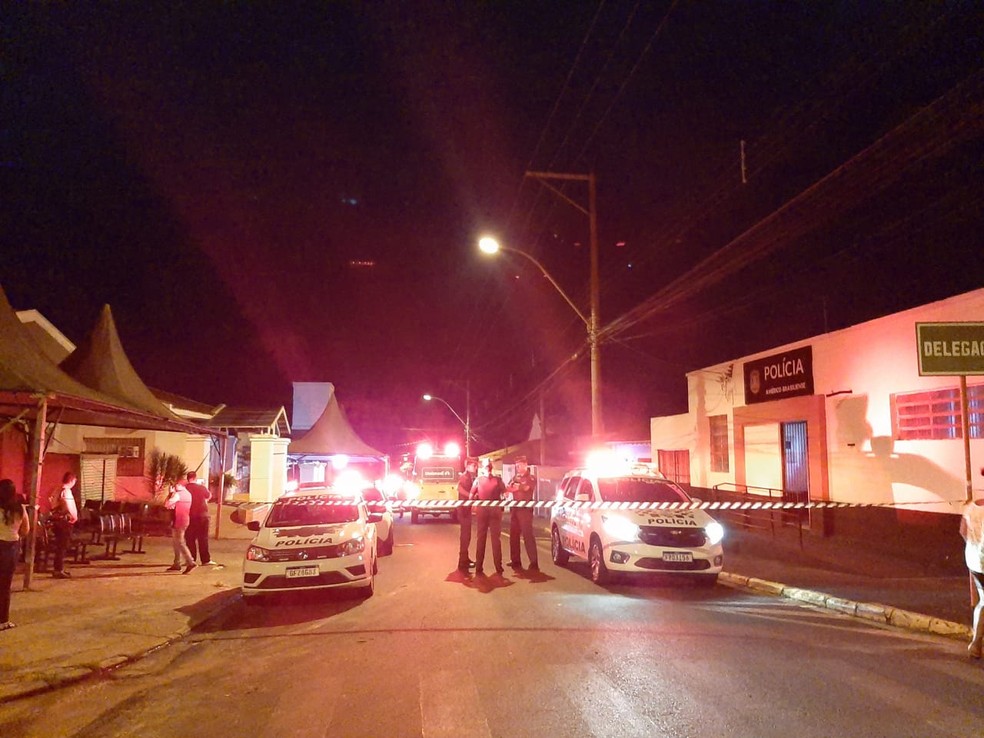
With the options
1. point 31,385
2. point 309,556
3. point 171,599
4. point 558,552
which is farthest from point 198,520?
point 558,552

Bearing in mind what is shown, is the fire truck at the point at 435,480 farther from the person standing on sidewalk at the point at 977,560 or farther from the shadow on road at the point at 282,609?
the person standing on sidewalk at the point at 977,560

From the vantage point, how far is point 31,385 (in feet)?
34.5

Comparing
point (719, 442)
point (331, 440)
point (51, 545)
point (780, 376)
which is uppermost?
point (780, 376)

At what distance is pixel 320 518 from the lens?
1129 centimetres

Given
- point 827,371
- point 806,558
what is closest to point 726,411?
point 827,371

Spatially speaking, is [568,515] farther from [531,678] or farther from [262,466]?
[262,466]

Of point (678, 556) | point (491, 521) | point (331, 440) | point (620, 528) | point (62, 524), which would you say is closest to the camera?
point (678, 556)

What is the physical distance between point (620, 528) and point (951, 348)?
5.11m

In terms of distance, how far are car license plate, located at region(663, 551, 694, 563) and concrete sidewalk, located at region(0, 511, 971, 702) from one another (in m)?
1.49

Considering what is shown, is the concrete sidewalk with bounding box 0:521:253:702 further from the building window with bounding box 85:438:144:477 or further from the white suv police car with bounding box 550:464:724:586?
the building window with bounding box 85:438:144:477

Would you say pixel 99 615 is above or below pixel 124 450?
below

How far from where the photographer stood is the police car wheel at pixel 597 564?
1169 centimetres

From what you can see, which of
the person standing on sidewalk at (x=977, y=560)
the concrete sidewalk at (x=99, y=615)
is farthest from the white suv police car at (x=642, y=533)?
the concrete sidewalk at (x=99, y=615)

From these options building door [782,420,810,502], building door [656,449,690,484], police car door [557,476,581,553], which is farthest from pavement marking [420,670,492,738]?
building door [656,449,690,484]
